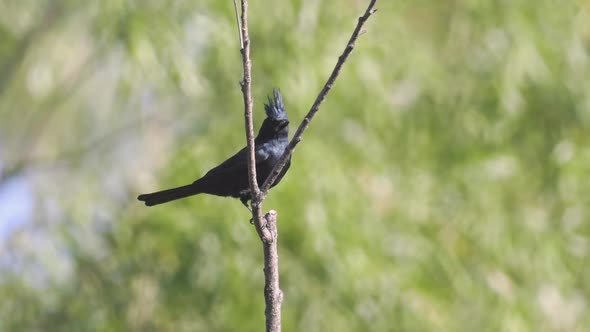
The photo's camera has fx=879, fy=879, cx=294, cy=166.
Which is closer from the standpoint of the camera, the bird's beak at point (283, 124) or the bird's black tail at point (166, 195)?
the bird's beak at point (283, 124)

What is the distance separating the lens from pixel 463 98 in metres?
7.78

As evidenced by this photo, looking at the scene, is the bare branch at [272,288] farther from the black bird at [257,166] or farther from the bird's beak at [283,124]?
the bird's beak at [283,124]

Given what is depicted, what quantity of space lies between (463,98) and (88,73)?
3.55 metres

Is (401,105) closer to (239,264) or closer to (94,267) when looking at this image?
(239,264)

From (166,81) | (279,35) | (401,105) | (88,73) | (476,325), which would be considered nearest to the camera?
(166,81)

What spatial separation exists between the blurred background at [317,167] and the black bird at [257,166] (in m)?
1.75

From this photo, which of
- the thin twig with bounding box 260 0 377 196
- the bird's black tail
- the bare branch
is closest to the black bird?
the bird's black tail

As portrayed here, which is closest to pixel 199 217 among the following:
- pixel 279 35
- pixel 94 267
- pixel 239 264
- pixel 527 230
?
pixel 239 264

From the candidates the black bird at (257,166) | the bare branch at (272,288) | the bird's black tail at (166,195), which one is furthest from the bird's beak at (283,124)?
the bare branch at (272,288)

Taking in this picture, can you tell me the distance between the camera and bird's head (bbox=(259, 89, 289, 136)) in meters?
3.83

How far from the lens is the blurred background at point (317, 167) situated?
6562 mm

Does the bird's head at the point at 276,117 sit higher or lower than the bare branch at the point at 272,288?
higher

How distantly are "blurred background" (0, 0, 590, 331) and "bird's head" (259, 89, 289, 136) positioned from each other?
1.97m

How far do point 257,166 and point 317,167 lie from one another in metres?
2.74
